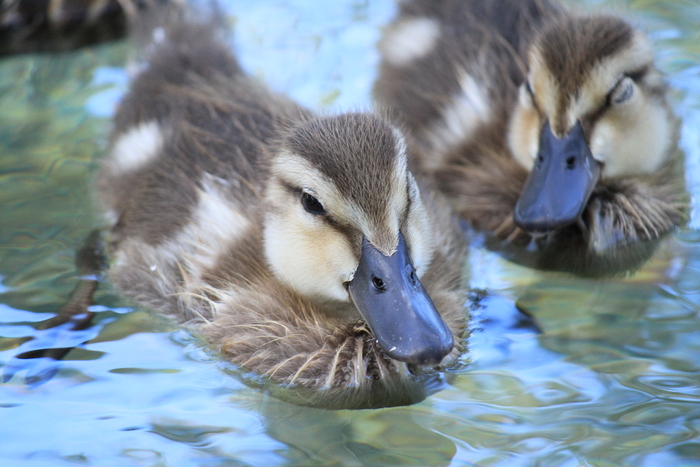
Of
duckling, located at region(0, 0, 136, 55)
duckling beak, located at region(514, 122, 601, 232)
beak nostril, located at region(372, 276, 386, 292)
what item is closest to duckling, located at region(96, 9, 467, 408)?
beak nostril, located at region(372, 276, 386, 292)

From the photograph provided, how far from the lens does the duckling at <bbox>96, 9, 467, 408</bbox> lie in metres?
2.18

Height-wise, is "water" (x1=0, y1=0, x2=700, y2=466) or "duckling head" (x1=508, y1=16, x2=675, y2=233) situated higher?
"duckling head" (x1=508, y1=16, x2=675, y2=233)

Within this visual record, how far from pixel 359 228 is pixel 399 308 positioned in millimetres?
230

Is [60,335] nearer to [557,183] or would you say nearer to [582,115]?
[557,183]

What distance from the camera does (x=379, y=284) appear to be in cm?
215

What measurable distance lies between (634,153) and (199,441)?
173 centimetres

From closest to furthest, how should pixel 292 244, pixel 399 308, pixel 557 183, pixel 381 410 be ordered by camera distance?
pixel 399 308 < pixel 381 410 < pixel 292 244 < pixel 557 183

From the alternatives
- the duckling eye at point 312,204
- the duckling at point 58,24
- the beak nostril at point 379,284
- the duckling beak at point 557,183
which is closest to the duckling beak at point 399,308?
the beak nostril at point 379,284

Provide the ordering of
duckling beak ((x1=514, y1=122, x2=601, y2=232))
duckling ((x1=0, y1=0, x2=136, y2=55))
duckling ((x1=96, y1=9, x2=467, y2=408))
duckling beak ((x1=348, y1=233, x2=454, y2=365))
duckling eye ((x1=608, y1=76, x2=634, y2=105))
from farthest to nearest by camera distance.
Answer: duckling ((x1=0, y1=0, x2=136, y2=55))
duckling eye ((x1=608, y1=76, x2=634, y2=105))
duckling beak ((x1=514, y1=122, x2=601, y2=232))
duckling ((x1=96, y1=9, x2=467, y2=408))
duckling beak ((x1=348, y1=233, x2=454, y2=365))

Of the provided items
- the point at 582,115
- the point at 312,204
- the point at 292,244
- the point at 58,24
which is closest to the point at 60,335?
the point at 292,244

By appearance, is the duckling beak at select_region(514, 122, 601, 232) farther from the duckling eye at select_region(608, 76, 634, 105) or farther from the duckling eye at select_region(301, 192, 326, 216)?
the duckling eye at select_region(301, 192, 326, 216)

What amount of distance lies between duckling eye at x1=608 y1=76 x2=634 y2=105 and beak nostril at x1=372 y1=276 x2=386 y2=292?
3.84 ft

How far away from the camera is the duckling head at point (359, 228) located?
2109mm

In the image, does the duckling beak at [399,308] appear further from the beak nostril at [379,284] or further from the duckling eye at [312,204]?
the duckling eye at [312,204]
